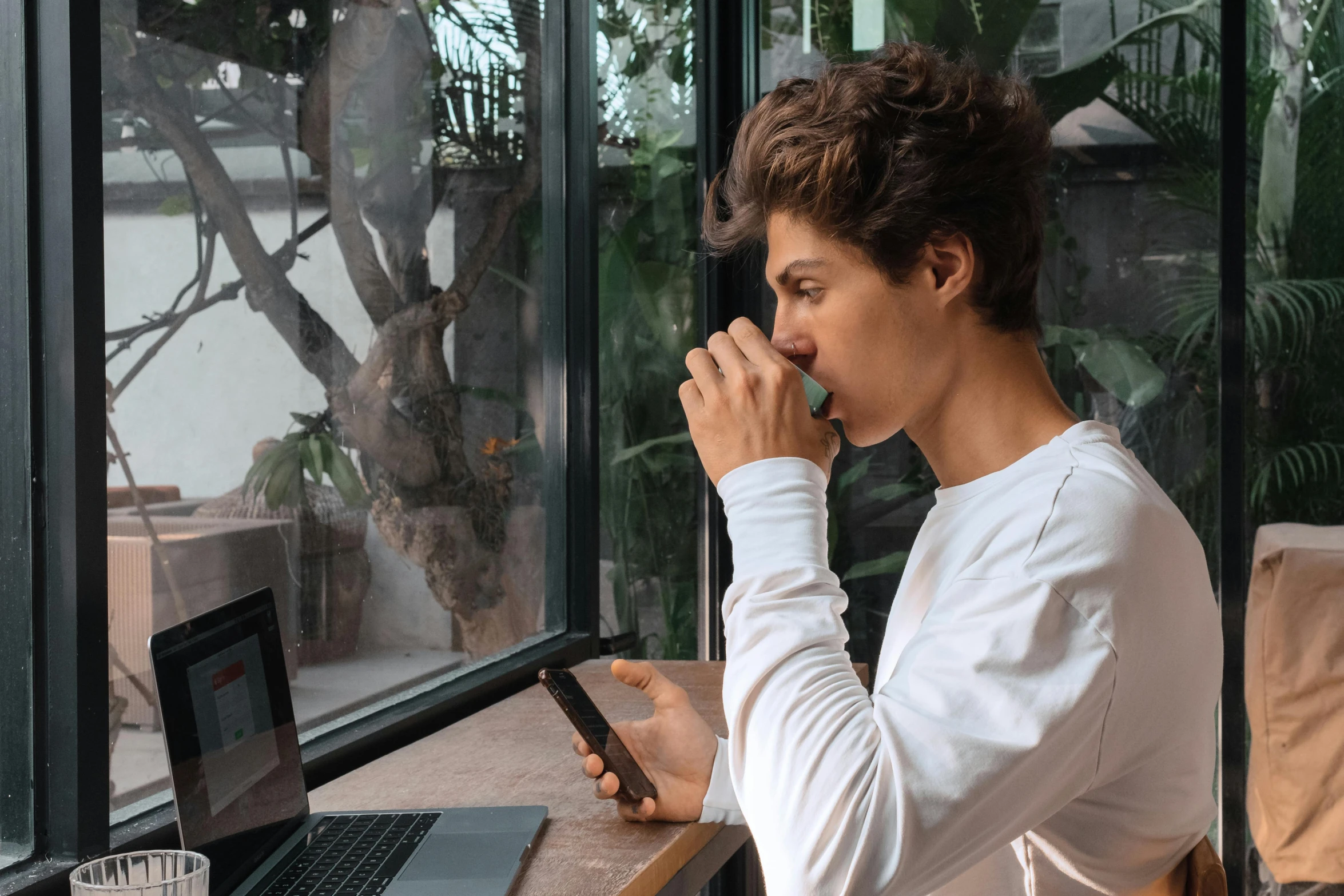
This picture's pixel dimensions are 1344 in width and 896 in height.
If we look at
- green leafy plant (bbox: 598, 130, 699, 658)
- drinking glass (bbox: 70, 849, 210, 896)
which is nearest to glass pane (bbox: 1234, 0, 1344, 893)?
green leafy plant (bbox: 598, 130, 699, 658)

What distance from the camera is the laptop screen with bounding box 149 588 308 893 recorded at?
3.24 feet

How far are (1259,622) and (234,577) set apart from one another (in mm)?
2075

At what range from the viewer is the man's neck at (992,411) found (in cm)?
108

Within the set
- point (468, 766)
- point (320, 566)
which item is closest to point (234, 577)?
point (320, 566)

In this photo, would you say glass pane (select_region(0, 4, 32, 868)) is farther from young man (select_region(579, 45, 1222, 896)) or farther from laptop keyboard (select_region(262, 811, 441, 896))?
young man (select_region(579, 45, 1222, 896))

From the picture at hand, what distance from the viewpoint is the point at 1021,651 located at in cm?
83

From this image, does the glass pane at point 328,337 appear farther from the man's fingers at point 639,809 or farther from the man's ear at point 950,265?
the man's ear at point 950,265

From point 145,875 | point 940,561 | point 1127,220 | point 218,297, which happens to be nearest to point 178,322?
point 218,297

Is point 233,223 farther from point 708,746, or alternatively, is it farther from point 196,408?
point 708,746

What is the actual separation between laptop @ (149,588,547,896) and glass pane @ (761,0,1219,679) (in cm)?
185

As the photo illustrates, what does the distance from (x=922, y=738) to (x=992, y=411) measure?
0.37m

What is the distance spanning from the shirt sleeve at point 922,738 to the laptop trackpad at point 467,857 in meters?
0.30

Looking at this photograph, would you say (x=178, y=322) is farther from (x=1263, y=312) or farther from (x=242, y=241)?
(x=1263, y=312)

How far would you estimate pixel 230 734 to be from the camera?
1089mm
